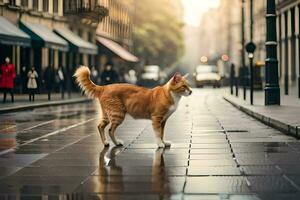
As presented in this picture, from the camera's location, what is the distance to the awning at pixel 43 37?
37.5 meters

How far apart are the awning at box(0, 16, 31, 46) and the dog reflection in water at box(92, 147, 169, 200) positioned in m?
23.1

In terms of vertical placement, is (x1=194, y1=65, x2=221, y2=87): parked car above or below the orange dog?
above

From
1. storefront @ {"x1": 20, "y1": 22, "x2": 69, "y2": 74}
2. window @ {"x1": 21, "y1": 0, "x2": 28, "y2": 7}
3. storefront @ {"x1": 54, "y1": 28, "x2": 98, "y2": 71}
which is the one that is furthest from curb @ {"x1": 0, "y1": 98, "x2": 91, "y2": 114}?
storefront @ {"x1": 54, "y1": 28, "x2": 98, "y2": 71}

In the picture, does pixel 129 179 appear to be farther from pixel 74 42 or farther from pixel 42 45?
pixel 74 42

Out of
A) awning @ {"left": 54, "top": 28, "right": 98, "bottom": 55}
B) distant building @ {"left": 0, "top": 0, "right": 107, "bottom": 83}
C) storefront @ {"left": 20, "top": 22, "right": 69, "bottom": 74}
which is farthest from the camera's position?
awning @ {"left": 54, "top": 28, "right": 98, "bottom": 55}

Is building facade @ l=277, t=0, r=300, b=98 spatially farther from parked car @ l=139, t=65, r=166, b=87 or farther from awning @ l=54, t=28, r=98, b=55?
parked car @ l=139, t=65, r=166, b=87

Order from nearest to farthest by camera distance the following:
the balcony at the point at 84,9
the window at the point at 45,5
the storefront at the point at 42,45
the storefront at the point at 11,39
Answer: the storefront at the point at 11,39 → the storefront at the point at 42,45 → the window at the point at 45,5 → the balcony at the point at 84,9

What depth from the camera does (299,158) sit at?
9.62 meters

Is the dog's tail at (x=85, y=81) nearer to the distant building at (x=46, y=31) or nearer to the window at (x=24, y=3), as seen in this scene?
the distant building at (x=46, y=31)

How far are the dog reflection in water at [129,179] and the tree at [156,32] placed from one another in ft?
255

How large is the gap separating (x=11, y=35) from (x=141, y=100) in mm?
22601

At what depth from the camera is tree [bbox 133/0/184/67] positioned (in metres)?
88.2

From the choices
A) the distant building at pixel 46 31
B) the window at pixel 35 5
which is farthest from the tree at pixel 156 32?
the window at pixel 35 5

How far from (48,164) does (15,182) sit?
1546 millimetres
